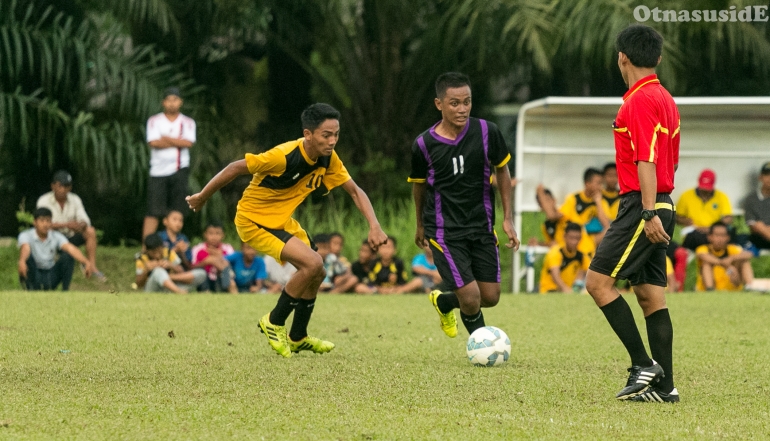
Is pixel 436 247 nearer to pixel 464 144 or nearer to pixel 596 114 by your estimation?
pixel 464 144

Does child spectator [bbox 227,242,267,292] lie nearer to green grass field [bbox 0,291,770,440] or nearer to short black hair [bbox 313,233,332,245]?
short black hair [bbox 313,233,332,245]

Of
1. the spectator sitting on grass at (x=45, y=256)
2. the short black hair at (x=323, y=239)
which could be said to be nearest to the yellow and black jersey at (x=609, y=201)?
the short black hair at (x=323, y=239)

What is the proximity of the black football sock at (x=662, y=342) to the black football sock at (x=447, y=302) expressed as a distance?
86.0 inches

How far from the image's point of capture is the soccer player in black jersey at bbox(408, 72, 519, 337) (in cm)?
768

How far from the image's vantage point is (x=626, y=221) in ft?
19.1

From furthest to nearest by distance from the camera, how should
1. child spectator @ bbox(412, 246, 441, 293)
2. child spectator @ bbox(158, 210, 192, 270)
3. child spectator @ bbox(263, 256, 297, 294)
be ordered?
child spectator @ bbox(412, 246, 441, 293) < child spectator @ bbox(263, 256, 297, 294) < child spectator @ bbox(158, 210, 192, 270)

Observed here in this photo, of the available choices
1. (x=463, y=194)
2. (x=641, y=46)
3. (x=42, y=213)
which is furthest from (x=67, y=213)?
(x=641, y=46)

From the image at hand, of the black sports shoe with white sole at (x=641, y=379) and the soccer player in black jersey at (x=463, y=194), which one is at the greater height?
the soccer player in black jersey at (x=463, y=194)

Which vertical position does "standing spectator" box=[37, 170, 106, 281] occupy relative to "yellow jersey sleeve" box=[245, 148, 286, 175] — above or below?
below

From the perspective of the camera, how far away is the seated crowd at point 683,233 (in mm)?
14422

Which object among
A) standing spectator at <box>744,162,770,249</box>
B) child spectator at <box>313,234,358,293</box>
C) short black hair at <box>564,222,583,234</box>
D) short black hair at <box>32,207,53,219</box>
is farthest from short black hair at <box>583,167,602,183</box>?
short black hair at <box>32,207,53,219</box>

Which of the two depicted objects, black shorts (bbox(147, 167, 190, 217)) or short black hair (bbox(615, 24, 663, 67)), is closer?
short black hair (bbox(615, 24, 663, 67))

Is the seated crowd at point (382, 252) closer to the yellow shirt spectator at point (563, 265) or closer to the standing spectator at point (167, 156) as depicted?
the yellow shirt spectator at point (563, 265)

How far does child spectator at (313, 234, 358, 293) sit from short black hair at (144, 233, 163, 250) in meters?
2.05
